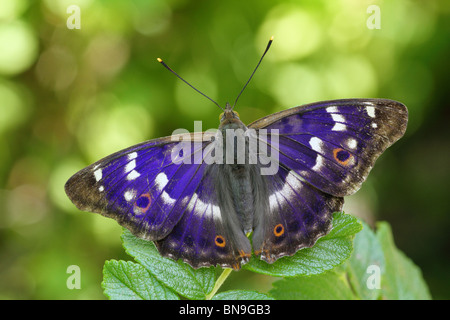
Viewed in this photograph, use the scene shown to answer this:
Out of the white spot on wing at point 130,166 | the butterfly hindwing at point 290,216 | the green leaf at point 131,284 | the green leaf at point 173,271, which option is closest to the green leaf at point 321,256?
Answer: the butterfly hindwing at point 290,216

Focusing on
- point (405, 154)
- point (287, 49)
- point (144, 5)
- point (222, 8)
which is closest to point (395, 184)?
point (405, 154)

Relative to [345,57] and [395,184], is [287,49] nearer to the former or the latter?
[345,57]

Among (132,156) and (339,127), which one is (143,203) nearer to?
(132,156)

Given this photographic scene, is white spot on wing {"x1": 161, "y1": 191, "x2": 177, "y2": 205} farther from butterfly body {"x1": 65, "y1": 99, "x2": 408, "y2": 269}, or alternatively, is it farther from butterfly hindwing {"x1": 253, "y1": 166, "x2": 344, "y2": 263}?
butterfly hindwing {"x1": 253, "y1": 166, "x2": 344, "y2": 263}

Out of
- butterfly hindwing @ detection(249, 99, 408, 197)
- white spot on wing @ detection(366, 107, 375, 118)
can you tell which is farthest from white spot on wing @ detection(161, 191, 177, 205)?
white spot on wing @ detection(366, 107, 375, 118)

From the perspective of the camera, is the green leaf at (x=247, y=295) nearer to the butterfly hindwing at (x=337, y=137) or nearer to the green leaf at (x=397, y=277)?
the butterfly hindwing at (x=337, y=137)

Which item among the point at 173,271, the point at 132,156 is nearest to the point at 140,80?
the point at 132,156
